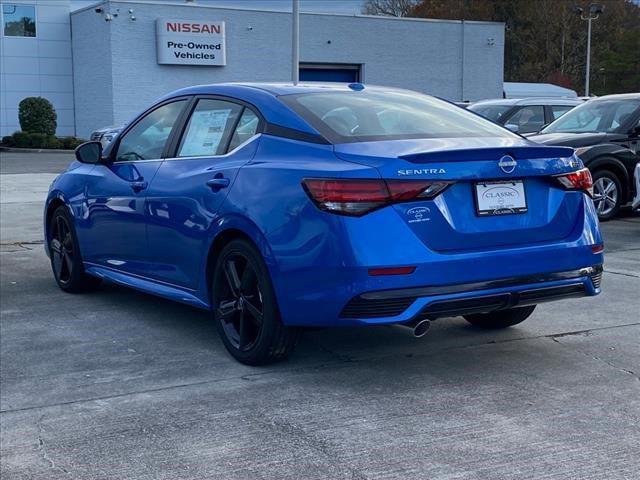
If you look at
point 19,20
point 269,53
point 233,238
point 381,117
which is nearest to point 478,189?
point 381,117

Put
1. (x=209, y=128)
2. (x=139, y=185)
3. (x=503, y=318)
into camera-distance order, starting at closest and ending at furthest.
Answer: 1. (x=209, y=128)
2. (x=503, y=318)
3. (x=139, y=185)

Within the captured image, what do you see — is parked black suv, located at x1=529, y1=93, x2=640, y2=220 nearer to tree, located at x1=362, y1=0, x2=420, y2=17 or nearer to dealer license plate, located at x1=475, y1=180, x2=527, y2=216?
dealer license plate, located at x1=475, y1=180, x2=527, y2=216

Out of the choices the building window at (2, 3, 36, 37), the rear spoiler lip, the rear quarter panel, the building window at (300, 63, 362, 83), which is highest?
the building window at (2, 3, 36, 37)

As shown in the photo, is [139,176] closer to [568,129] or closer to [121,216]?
[121,216]

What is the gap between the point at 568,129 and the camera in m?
13.0

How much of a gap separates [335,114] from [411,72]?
4057cm

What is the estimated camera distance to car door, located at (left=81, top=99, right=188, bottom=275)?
Result: 6.13m

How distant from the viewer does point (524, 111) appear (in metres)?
16.7

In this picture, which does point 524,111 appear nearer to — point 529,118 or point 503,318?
point 529,118

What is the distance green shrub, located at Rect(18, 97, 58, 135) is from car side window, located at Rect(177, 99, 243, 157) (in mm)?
34339

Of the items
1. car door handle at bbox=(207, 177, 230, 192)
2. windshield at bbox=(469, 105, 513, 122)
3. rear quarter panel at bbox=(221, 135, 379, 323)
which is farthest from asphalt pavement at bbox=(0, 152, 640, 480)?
windshield at bbox=(469, 105, 513, 122)

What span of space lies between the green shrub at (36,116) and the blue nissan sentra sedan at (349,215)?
34.1 metres

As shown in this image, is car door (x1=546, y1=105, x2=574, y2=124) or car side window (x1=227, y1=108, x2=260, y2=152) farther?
car door (x1=546, y1=105, x2=574, y2=124)

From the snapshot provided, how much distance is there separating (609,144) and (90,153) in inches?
299
